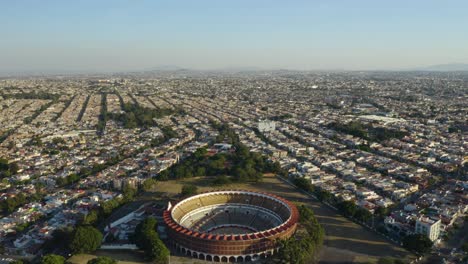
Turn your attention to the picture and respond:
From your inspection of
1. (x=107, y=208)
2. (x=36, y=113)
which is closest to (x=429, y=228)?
(x=107, y=208)

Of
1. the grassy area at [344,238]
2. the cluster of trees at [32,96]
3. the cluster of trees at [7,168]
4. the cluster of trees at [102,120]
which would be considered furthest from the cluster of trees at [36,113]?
the grassy area at [344,238]

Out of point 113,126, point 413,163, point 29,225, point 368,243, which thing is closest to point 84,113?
point 113,126

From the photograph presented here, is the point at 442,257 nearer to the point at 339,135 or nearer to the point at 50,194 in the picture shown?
the point at 50,194

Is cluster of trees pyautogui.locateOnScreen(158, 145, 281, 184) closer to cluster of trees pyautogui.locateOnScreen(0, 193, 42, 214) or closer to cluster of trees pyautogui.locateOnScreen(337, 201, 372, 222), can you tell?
cluster of trees pyautogui.locateOnScreen(337, 201, 372, 222)

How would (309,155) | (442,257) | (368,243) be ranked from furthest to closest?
(309,155)
(368,243)
(442,257)

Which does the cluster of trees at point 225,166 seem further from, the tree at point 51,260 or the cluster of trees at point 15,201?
the tree at point 51,260

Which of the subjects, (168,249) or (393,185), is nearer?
(168,249)

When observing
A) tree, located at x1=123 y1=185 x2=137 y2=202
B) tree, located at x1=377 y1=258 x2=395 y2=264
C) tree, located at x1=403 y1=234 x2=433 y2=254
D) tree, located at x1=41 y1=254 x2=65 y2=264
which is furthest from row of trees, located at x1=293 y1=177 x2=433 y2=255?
tree, located at x1=41 y1=254 x2=65 y2=264
